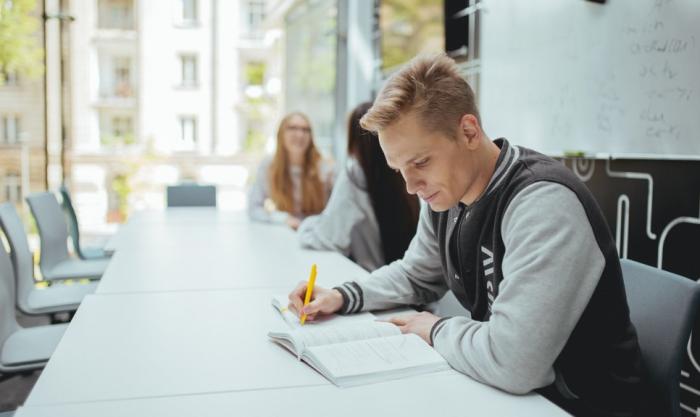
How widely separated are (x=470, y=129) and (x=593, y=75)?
5.43ft

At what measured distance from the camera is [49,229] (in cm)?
357

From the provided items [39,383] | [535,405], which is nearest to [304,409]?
[535,405]

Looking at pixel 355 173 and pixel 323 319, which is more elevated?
pixel 355 173

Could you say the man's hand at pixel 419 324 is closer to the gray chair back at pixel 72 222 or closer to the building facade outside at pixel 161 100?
the gray chair back at pixel 72 222

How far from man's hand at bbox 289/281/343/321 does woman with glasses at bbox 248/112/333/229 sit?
2.38m

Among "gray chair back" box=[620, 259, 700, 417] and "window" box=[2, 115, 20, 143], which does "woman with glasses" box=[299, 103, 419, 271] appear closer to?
"gray chair back" box=[620, 259, 700, 417]

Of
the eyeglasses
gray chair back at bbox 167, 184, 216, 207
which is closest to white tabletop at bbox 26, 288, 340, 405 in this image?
the eyeglasses

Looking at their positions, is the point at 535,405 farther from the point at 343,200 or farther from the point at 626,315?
the point at 343,200

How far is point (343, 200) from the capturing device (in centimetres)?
275

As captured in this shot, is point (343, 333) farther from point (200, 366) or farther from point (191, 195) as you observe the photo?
point (191, 195)

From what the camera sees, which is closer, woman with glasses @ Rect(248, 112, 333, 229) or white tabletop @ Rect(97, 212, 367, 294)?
white tabletop @ Rect(97, 212, 367, 294)

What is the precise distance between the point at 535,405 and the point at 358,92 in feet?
16.2

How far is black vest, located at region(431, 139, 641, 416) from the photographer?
121 cm

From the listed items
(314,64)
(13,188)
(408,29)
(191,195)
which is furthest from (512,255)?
(13,188)
